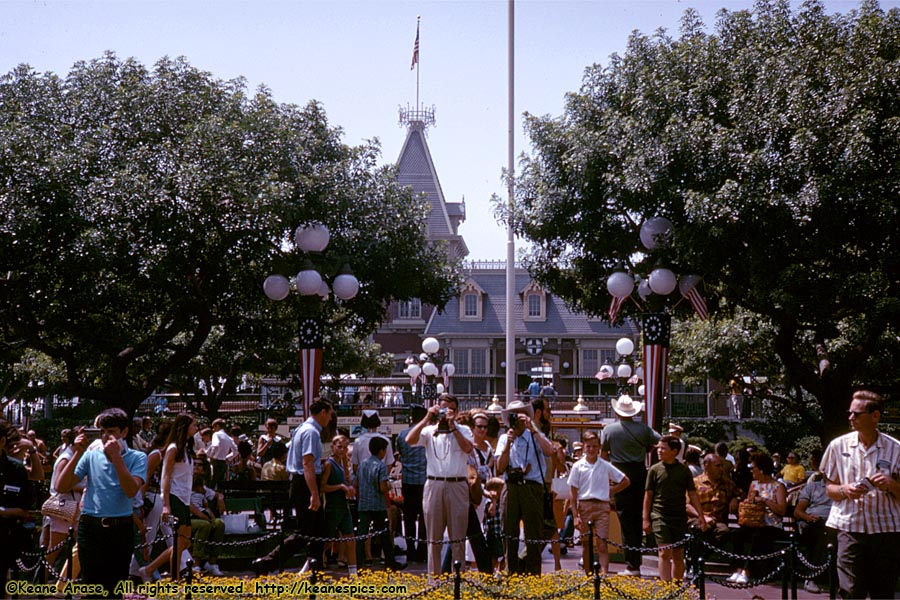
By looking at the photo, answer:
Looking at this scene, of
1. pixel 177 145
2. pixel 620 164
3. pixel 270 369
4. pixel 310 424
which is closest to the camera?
pixel 310 424

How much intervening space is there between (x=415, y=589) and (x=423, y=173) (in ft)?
196

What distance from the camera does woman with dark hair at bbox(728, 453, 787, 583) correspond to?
38.1ft

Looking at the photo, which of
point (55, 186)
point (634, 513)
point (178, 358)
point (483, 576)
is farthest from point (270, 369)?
point (483, 576)

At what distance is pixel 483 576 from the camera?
912 centimetres

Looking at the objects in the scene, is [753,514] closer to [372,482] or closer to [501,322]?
[372,482]

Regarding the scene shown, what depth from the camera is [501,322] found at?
55.7 m

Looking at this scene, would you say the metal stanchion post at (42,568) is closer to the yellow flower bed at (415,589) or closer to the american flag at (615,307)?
the yellow flower bed at (415,589)

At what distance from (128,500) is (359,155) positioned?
43.1ft

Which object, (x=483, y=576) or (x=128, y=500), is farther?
(x=483, y=576)

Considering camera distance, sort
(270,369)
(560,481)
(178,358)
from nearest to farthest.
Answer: (560,481)
(178,358)
(270,369)

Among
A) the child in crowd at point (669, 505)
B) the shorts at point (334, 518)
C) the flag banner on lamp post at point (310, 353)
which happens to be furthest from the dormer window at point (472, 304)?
the child in crowd at point (669, 505)

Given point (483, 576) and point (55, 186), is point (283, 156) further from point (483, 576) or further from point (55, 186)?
point (483, 576)

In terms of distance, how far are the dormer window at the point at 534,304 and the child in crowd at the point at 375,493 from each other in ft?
144

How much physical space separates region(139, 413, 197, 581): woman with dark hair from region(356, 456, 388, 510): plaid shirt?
2.46 metres
